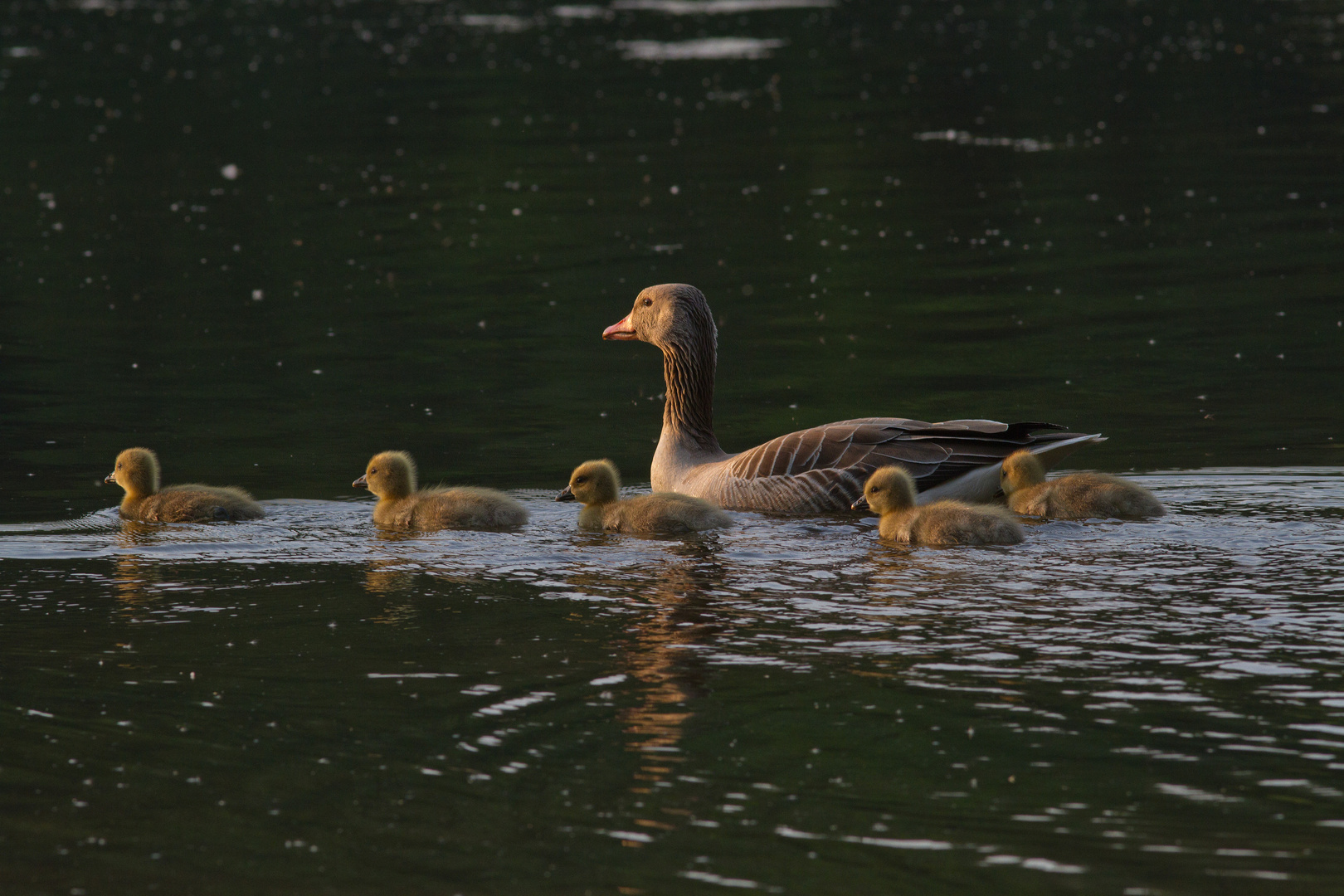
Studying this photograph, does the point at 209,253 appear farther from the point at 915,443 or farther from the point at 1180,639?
the point at 1180,639

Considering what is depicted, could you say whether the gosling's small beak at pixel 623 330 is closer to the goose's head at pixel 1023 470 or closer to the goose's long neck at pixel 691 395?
the goose's long neck at pixel 691 395

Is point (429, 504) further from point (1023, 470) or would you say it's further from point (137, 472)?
point (1023, 470)

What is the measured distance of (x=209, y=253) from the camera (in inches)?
1001

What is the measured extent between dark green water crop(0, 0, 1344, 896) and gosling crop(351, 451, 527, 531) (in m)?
0.20

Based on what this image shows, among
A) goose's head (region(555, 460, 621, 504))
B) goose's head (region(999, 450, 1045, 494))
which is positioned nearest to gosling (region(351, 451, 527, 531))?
goose's head (region(555, 460, 621, 504))

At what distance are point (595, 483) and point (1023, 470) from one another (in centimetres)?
278

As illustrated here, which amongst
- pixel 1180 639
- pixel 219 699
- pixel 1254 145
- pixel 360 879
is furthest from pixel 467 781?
A: pixel 1254 145

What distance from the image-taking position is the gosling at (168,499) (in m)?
12.0

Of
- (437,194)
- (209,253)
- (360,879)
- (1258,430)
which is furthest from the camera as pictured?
(437,194)

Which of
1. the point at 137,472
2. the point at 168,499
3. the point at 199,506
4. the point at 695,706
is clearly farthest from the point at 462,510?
the point at 695,706

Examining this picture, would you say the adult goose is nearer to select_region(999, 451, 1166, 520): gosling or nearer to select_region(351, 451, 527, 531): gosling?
select_region(999, 451, 1166, 520): gosling

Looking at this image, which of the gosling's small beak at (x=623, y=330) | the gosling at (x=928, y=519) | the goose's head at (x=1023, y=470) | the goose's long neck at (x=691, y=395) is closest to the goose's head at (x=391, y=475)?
the goose's long neck at (x=691, y=395)

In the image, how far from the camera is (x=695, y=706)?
800cm

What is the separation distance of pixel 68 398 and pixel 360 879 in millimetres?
11755
